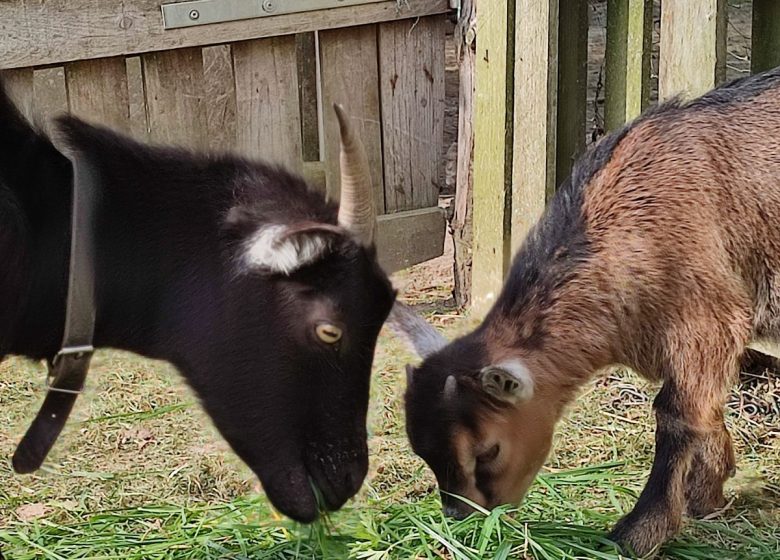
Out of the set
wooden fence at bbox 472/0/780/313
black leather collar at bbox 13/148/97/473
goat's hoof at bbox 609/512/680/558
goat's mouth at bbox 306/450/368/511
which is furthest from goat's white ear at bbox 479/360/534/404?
wooden fence at bbox 472/0/780/313

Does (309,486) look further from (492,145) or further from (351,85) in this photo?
(351,85)

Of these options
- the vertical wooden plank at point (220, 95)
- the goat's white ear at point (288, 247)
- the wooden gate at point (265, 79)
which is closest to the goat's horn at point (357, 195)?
the goat's white ear at point (288, 247)

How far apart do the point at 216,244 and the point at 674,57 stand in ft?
10.0

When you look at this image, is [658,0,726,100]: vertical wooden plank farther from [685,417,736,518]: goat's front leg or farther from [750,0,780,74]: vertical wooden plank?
A: [685,417,736,518]: goat's front leg

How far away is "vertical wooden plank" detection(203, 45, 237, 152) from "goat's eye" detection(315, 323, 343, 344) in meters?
4.27

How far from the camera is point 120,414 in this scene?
20.7 ft

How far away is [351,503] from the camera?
4.61 metres

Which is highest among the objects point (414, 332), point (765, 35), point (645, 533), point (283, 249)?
point (765, 35)

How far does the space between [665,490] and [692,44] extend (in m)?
2.27

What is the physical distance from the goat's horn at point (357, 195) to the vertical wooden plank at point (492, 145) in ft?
11.1

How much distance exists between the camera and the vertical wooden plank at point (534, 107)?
6.47m

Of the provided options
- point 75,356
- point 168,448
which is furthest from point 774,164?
point 168,448

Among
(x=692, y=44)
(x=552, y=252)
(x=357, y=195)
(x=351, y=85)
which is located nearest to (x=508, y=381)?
(x=552, y=252)

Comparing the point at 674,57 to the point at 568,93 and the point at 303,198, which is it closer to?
the point at 568,93
